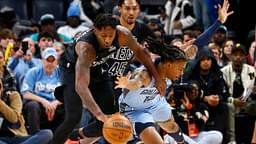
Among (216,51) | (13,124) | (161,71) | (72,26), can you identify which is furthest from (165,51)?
(72,26)

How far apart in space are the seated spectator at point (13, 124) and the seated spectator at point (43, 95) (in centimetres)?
26

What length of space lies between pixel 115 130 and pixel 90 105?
0.28 m

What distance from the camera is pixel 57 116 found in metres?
8.42

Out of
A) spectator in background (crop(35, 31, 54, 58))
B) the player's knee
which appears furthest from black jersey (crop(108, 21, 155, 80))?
spectator in background (crop(35, 31, 54, 58))

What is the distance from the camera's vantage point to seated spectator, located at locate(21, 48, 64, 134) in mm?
8180

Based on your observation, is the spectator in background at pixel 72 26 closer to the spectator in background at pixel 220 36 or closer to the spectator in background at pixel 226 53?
the spectator in background at pixel 220 36

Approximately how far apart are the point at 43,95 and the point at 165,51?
2512 millimetres

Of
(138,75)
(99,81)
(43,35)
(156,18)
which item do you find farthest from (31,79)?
(156,18)

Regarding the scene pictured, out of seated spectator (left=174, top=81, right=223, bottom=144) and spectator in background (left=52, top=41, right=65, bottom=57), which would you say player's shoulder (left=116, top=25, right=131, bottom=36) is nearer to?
seated spectator (left=174, top=81, right=223, bottom=144)

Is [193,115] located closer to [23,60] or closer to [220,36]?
[220,36]

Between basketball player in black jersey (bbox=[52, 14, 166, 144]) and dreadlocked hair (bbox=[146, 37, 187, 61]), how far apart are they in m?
0.09

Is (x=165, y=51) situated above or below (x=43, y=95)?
above

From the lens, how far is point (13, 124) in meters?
7.80

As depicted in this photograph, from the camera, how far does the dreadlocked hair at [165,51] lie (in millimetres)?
6316
